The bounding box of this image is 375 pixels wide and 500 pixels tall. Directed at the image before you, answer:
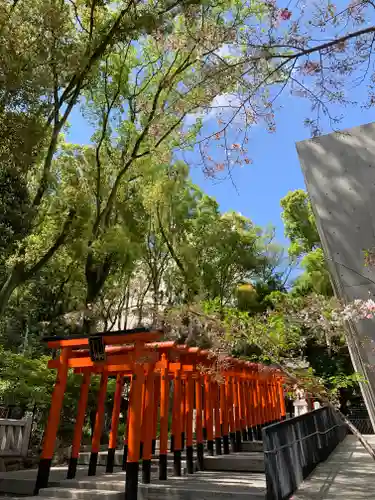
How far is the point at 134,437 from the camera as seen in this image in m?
5.54

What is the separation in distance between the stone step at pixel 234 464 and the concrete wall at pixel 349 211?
236 cm

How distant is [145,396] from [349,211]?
16.9ft

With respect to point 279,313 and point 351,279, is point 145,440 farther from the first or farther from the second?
point 351,279

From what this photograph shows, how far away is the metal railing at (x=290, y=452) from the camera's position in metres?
4.34

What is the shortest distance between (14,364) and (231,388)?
512cm

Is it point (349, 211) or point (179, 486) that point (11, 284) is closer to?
point (179, 486)

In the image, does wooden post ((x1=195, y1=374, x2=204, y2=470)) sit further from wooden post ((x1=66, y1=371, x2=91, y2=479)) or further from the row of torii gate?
wooden post ((x1=66, y1=371, x2=91, y2=479))

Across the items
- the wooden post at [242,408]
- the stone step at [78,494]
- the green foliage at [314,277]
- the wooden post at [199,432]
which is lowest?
the stone step at [78,494]

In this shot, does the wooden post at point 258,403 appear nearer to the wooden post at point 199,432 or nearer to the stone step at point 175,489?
the wooden post at point 199,432

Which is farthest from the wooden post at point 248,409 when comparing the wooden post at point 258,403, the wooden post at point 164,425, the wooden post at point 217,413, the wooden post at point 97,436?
the wooden post at point 97,436

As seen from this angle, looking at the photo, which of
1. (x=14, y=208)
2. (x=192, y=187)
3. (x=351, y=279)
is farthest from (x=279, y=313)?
(x=192, y=187)

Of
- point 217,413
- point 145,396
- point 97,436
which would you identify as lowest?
point 97,436

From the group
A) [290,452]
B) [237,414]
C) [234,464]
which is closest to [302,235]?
[237,414]

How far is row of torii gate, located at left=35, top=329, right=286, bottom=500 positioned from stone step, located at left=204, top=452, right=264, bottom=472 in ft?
1.21
